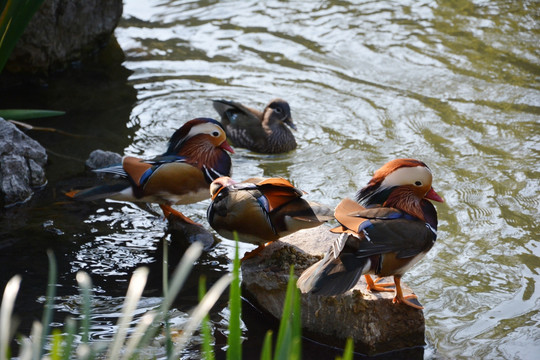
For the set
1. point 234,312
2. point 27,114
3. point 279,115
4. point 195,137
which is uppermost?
point 234,312

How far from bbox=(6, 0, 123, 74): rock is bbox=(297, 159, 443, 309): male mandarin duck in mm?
4510

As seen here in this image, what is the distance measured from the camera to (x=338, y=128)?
636 cm

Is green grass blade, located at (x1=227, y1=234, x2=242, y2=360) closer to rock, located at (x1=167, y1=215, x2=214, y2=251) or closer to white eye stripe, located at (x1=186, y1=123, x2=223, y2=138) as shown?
rock, located at (x1=167, y1=215, x2=214, y2=251)

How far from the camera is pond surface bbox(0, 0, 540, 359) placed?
159 inches

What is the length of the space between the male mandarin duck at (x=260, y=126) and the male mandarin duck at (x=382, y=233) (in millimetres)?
2445

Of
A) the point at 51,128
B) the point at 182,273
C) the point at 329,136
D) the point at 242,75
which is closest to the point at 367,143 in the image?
the point at 329,136

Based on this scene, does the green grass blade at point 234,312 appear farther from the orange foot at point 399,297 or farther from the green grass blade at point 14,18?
the green grass blade at point 14,18

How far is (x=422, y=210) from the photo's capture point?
3.60 meters

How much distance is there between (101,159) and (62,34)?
241cm

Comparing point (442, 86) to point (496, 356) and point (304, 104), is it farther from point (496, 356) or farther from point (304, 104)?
point (496, 356)

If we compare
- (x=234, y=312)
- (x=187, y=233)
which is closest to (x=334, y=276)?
(x=234, y=312)

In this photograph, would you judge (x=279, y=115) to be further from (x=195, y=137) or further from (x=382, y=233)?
(x=382, y=233)

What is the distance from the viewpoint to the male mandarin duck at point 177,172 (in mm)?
4480

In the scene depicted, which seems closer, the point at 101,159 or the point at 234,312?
the point at 234,312
